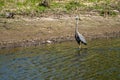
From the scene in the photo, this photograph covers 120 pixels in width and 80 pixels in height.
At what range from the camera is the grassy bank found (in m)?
31.5

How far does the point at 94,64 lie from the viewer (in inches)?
820

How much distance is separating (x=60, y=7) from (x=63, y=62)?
41.9 feet

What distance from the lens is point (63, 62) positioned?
21219mm

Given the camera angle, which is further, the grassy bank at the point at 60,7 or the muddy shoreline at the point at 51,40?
the grassy bank at the point at 60,7

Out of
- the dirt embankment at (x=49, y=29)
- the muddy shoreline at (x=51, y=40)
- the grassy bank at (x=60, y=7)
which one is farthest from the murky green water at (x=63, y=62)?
the grassy bank at (x=60, y=7)

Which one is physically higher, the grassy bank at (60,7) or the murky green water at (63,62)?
the grassy bank at (60,7)

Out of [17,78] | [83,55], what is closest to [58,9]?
[83,55]

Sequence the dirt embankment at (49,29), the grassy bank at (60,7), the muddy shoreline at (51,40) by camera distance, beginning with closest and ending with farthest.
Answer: the muddy shoreline at (51,40)
the dirt embankment at (49,29)
the grassy bank at (60,7)

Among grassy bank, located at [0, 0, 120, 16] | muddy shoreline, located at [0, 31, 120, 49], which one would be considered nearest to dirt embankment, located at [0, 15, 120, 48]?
muddy shoreline, located at [0, 31, 120, 49]

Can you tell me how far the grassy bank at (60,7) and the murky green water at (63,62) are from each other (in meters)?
6.21

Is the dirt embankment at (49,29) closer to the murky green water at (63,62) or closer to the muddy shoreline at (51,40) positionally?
the muddy shoreline at (51,40)

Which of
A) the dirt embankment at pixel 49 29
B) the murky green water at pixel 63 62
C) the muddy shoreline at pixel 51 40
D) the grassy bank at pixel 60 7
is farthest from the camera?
the grassy bank at pixel 60 7

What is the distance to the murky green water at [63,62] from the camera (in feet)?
60.7

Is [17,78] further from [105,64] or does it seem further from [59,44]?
[59,44]
